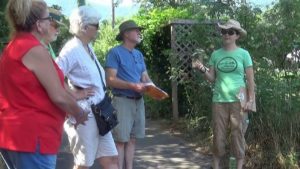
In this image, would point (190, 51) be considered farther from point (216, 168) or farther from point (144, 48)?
point (216, 168)

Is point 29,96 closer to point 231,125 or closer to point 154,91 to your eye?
point 154,91

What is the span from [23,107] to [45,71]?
252 millimetres

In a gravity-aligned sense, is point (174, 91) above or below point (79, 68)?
below

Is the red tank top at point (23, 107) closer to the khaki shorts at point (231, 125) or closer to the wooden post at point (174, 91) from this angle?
the khaki shorts at point (231, 125)

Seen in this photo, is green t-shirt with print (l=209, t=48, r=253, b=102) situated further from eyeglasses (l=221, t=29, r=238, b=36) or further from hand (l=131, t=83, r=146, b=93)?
hand (l=131, t=83, r=146, b=93)

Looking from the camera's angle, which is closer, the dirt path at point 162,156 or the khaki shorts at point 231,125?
the khaki shorts at point 231,125

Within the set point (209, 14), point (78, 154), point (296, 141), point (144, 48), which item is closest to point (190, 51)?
point (209, 14)

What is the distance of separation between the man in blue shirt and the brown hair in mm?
2190

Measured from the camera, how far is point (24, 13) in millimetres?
3270

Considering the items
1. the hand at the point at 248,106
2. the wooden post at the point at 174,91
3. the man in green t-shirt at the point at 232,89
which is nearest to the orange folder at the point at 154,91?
the man in green t-shirt at the point at 232,89

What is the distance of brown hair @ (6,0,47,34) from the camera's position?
327cm

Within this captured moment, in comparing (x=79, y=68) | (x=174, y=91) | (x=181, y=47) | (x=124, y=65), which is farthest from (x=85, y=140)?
(x=174, y=91)

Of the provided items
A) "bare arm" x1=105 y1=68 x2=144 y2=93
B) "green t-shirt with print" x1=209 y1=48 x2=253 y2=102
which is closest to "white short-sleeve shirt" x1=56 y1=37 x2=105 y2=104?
"bare arm" x1=105 y1=68 x2=144 y2=93

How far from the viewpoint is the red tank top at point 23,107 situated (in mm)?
3221
